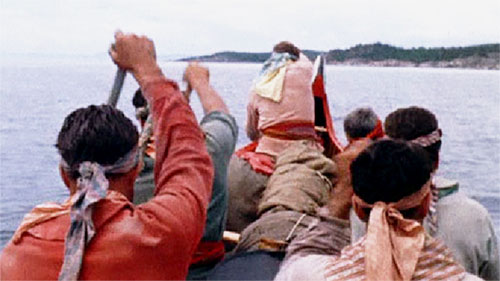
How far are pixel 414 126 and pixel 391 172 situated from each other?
74 cm

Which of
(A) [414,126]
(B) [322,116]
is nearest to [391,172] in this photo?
(A) [414,126]

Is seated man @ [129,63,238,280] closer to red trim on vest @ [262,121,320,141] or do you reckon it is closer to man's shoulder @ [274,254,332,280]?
man's shoulder @ [274,254,332,280]

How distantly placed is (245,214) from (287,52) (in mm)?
952

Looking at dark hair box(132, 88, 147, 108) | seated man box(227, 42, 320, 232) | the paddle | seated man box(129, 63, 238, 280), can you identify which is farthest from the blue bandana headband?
seated man box(227, 42, 320, 232)

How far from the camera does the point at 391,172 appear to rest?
6.75 feet

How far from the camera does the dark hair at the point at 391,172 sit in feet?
6.75

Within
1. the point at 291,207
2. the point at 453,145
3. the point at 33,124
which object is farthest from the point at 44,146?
the point at 291,207

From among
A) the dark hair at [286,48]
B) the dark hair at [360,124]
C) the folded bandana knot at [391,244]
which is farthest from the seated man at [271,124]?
the folded bandana knot at [391,244]

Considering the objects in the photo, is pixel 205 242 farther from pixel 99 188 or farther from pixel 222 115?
pixel 99 188

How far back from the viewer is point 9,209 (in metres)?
8.16

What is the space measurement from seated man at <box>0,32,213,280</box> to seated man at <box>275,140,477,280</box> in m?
0.39

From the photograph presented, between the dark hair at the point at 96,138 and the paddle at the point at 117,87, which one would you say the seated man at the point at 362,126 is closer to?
the paddle at the point at 117,87

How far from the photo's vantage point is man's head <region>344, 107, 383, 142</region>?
178 inches

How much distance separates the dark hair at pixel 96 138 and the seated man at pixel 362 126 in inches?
109
